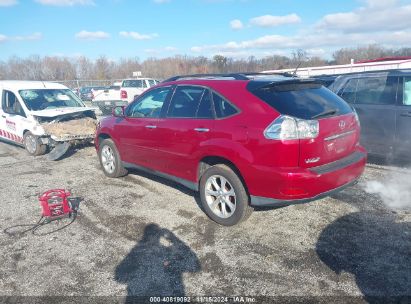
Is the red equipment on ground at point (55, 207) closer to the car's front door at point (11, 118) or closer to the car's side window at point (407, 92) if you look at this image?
the car's front door at point (11, 118)

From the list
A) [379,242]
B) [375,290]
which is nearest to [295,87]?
[379,242]

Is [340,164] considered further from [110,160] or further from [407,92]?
[110,160]

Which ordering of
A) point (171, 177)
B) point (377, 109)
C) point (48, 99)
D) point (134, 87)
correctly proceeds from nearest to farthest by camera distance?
point (171, 177) → point (377, 109) → point (48, 99) → point (134, 87)

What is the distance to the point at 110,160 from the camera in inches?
244

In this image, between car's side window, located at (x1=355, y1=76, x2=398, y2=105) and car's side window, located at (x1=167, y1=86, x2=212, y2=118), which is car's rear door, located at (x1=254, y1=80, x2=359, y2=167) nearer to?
car's side window, located at (x1=167, y1=86, x2=212, y2=118)

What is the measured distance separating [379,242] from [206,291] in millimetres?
2017

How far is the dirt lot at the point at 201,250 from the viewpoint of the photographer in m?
2.98

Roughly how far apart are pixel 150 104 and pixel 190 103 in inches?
39.3

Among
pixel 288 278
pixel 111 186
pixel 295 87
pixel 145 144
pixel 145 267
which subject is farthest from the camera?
pixel 111 186

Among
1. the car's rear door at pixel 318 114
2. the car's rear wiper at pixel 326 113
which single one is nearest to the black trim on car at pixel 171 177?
the car's rear door at pixel 318 114

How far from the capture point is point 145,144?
511cm

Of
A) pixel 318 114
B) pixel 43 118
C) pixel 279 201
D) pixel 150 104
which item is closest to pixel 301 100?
pixel 318 114

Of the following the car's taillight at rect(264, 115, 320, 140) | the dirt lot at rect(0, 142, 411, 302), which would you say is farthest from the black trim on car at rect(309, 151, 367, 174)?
the dirt lot at rect(0, 142, 411, 302)

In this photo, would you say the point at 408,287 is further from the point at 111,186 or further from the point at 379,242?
the point at 111,186
